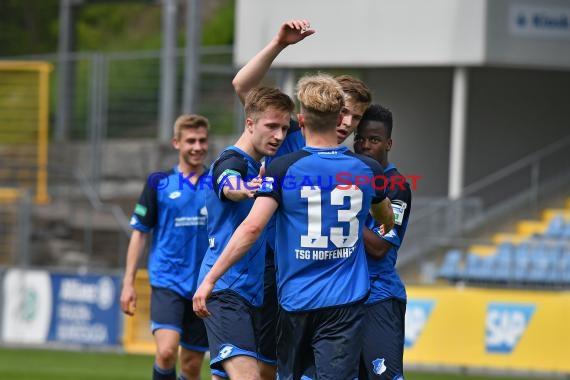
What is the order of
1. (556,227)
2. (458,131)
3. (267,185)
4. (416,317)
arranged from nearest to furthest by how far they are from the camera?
(267,185), (416,317), (556,227), (458,131)

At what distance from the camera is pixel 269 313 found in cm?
761

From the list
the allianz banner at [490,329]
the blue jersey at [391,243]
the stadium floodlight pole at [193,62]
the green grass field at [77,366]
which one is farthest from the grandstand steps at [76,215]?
the blue jersey at [391,243]

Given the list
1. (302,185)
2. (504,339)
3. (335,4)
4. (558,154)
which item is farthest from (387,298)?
(558,154)

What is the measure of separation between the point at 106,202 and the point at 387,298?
52.6ft

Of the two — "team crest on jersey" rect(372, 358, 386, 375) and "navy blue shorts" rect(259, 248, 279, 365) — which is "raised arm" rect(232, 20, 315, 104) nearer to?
"navy blue shorts" rect(259, 248, 279, 365)

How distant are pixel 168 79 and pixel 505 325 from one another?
993 centimetres

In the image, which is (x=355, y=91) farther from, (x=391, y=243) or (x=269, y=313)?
(x=269, y=313)

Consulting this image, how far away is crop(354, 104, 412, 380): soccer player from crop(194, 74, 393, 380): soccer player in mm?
483

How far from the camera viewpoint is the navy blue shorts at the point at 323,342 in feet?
22.3

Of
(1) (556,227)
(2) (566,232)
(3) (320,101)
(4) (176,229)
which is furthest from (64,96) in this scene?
(3) (320,101)

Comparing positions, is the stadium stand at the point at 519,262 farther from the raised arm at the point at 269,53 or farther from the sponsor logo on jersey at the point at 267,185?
the sponsor logo on jersey at the point at 267,185

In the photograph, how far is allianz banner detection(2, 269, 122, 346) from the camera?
1705cm

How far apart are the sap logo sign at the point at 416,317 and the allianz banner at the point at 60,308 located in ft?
13.6

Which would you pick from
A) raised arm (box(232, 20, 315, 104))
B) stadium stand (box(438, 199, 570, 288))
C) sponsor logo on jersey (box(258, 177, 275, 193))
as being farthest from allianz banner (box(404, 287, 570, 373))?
sponsor logo on jersey (box(258, 177, 275, 193))
